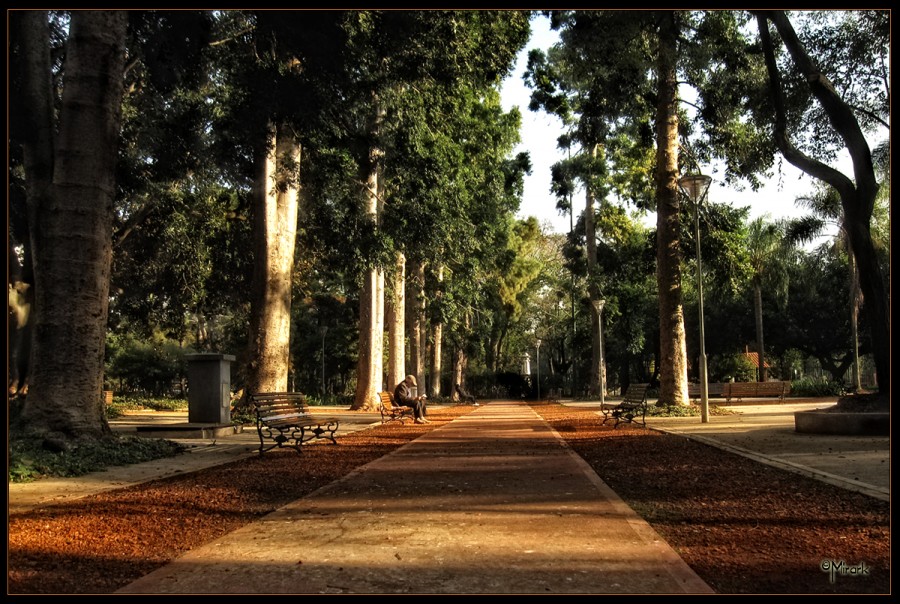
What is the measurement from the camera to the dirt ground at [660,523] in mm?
4112

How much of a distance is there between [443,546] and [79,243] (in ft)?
25.6

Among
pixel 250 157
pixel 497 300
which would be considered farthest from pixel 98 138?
pixel 497 300

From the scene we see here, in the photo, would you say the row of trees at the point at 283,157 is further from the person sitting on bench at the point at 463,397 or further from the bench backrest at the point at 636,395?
the person sitting on bench at the point at 463,397

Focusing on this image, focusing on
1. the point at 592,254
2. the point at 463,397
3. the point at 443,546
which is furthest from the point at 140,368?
the point at 443,546

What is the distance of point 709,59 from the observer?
18703mm

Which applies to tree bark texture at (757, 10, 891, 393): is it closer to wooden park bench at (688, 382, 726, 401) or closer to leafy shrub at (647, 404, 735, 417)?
leafy shrub at (647, 404, 735, 417)

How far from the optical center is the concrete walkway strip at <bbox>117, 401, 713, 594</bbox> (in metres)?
3.96

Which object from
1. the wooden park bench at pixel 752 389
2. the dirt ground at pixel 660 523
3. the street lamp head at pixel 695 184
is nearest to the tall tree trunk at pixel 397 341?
the street lamp head at pixel 695 184

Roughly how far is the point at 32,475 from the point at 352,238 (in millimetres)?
12342

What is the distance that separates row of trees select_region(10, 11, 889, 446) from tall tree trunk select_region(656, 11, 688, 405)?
6 cm

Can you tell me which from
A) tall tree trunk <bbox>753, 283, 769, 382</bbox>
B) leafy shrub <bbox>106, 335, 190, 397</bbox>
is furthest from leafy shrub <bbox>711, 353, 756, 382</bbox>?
leafy shrub <bbox>106, 335, 190, 397</bbox>

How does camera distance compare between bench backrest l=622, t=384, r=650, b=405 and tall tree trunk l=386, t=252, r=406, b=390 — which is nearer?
bench backrest l=622, t=384, r=650, b=405

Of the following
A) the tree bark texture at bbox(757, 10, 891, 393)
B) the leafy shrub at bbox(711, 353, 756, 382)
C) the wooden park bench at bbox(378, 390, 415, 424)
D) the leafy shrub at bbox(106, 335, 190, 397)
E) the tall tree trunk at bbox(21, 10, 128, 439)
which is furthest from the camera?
the leafy shrub at bbox(106, 335, 190, 397)

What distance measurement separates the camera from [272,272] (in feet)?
55.7
